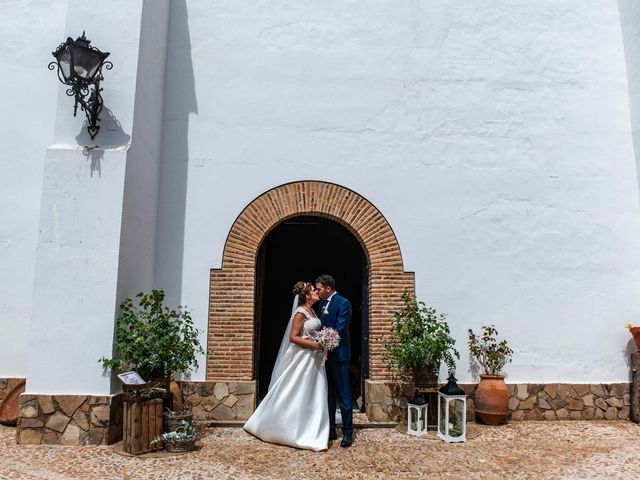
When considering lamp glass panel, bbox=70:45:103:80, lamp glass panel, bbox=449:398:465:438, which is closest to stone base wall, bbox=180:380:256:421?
lamp glass panel, bbox=449:398:465:438

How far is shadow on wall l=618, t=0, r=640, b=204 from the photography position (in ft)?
21.4

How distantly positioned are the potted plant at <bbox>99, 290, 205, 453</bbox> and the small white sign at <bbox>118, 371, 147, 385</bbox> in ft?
0.36

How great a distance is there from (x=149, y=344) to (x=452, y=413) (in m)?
3.16

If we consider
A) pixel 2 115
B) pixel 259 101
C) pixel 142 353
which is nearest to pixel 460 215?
pixel 259 101

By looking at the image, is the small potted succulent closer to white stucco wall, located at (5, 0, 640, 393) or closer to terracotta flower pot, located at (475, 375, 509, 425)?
white stucco wall, located at (5, 0, 640, 393)

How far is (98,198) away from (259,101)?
7.37 feet

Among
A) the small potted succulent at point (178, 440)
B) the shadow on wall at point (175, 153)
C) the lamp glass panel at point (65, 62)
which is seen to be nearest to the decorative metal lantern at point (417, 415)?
the small potted succulent at point (178, 440)

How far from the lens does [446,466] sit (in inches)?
176

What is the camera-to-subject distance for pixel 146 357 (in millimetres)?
4980

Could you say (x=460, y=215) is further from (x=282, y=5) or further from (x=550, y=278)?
(x=282, y=5)

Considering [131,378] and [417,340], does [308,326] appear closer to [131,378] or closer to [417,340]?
[417,340]

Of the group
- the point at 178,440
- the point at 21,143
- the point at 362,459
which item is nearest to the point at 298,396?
the point at 362,459

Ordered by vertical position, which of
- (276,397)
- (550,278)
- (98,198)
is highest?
(98,198)

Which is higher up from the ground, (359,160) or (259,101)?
(259,101)
